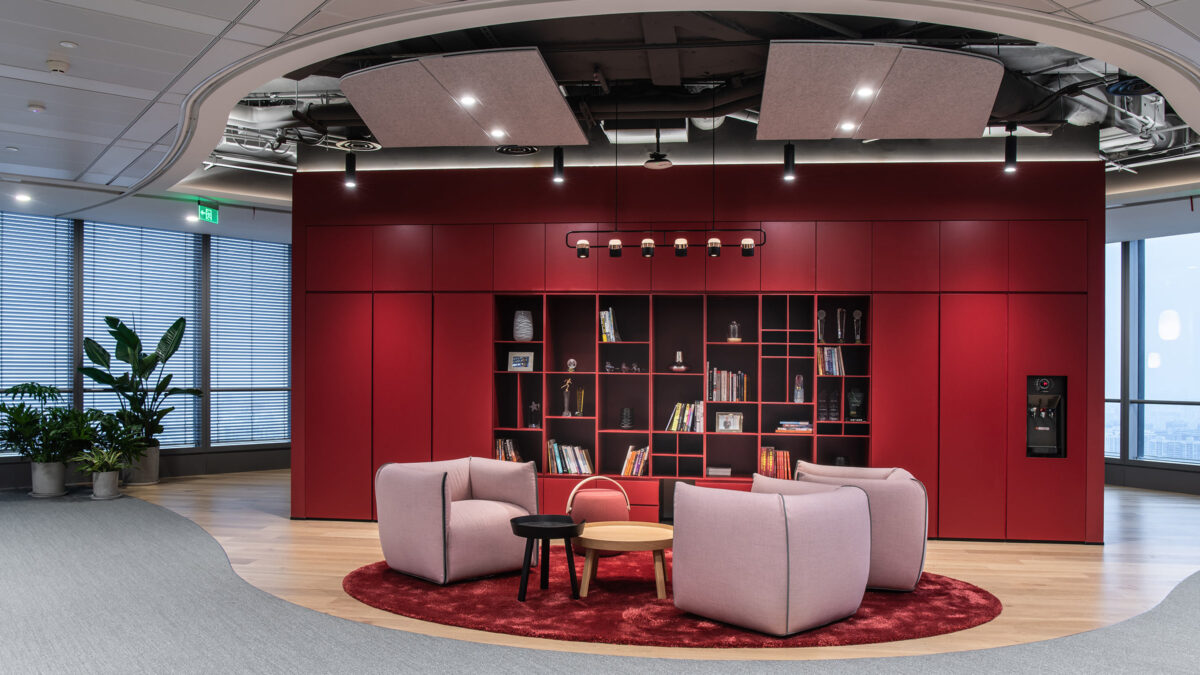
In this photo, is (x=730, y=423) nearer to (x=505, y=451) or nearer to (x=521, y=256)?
(x=505, y=451)

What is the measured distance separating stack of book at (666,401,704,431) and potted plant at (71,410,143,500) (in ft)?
21.1

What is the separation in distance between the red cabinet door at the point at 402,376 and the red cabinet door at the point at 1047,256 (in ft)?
18.4

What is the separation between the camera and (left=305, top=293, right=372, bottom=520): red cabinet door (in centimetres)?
823

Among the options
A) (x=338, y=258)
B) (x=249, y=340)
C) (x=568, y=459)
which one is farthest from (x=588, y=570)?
(x=249, y=340)

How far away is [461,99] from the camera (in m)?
5.92

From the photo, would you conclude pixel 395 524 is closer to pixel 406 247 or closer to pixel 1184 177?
pixel 406 247

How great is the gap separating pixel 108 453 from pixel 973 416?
368 inches

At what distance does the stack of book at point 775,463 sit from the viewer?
7859mm

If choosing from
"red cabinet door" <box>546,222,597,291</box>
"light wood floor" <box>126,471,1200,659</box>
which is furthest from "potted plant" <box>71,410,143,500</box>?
"red cabinet door" <box>546,222,597,291</box>

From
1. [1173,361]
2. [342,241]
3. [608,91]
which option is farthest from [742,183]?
[1173,361]

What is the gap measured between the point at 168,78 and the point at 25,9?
1116 mm

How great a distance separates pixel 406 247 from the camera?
8.27m

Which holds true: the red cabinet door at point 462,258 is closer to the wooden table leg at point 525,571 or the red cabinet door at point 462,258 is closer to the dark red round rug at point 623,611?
the dark red round rug at point 623,611

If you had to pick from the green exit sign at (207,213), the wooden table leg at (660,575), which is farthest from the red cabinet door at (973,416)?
the green exit sign at (207,213)
